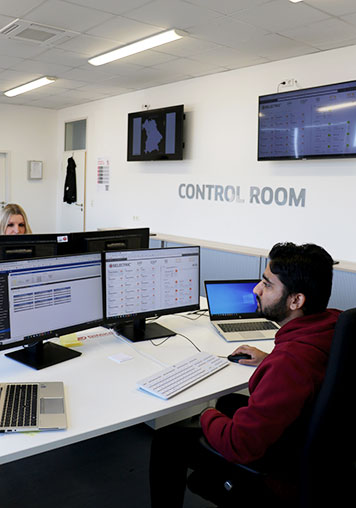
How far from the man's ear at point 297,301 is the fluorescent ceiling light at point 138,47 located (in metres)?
3.20

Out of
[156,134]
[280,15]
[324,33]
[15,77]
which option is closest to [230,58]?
[324,33]

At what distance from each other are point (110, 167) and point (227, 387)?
19.3ft

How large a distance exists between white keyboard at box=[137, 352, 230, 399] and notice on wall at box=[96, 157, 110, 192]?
18.5 ft

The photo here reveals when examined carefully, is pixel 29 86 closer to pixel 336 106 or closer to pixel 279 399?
pixel 336 106

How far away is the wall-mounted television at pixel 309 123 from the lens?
13.3ft

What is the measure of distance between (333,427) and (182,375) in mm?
691

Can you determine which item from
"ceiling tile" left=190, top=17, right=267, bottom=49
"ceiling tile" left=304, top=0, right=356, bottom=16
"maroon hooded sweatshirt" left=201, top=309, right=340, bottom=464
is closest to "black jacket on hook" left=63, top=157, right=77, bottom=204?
"ceiling tile" left=190, top=17, right=267, bottom=49

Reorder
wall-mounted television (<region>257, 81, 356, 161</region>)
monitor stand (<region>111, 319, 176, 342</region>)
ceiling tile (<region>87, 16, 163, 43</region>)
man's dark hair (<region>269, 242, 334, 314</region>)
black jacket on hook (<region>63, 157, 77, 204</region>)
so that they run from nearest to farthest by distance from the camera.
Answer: man's dark hair (<region>269, 242, 334, 314</region>) < monitor stand (<region>111, 319, 176, 342</region>) < ceiling tile (<region>87, 16, 163, 43</region>) < wall-mounted television (<region>257, 81, 356, 161</region>) < black jacket on hook (<region>63, 157, 77, 204</region>)

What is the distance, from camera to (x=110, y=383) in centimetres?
181

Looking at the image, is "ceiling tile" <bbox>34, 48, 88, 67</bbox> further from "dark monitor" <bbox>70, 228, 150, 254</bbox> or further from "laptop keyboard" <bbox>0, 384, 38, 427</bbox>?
"laptop keyboard" <bbox>0, 384, 38, 427</bbox>

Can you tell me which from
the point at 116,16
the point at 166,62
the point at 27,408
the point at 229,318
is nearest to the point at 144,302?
the point at 229,318

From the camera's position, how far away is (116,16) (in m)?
3.78

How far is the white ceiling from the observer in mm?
3533

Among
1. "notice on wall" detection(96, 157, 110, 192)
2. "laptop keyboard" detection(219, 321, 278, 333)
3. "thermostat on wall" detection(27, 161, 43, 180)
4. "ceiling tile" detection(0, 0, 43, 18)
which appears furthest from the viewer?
"thermostat on wall" detection(27, 161, 43, 180)
